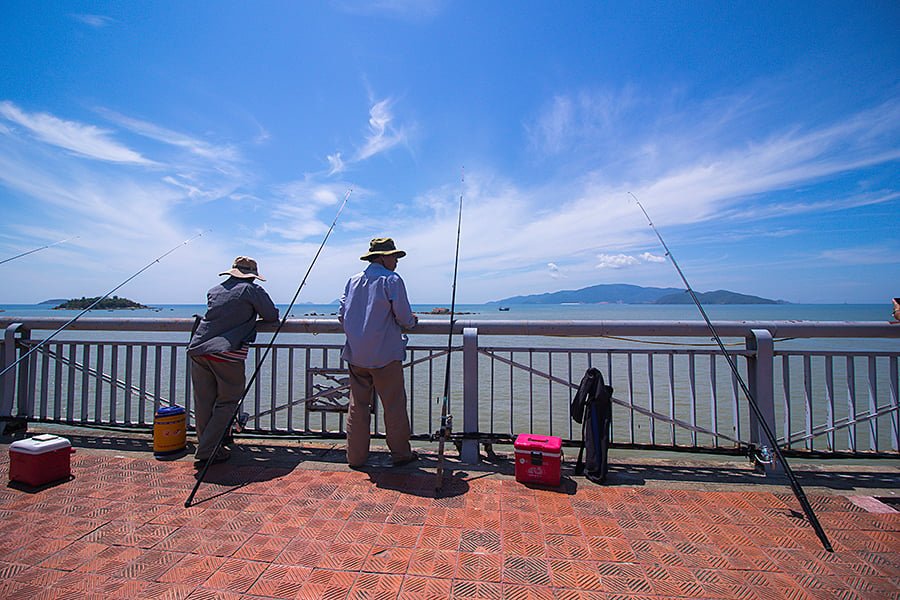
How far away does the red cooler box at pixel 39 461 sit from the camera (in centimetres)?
335

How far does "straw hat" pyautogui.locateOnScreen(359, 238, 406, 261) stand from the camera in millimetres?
3853

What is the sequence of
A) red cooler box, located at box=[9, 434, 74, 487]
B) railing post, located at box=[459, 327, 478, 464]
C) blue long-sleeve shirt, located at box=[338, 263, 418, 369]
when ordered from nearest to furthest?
red cooler box, located at box=[9, 434, 74, 487]
blue long-sleeve shirt, located at box=[338, 263, 418, 369]
railing post, located at box=[459, 327, 478, 464]

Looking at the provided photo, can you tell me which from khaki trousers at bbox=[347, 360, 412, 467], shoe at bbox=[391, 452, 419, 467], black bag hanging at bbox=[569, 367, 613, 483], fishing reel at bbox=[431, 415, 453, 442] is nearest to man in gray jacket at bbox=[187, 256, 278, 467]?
khaki trousers at bbox=[347, 360, 412, 467]

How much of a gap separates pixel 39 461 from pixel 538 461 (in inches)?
154

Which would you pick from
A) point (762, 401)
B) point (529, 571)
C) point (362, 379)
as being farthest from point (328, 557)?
point (762, 401)

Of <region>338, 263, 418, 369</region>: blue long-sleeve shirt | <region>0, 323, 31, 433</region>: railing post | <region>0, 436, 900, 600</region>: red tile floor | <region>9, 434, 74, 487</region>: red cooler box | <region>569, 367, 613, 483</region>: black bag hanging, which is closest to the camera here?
<region>0, 436, 900, 600</region>: red tile floor

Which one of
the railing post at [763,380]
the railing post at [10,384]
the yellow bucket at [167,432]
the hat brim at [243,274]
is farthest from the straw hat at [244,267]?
the railing post at [763,380]

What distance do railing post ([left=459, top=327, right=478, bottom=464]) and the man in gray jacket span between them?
76.0 inches

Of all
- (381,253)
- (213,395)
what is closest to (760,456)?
(381,253)

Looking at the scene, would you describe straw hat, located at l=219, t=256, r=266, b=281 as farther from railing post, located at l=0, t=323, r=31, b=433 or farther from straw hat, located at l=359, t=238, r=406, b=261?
railing post, located at l=0, t=323, r=31, b=433

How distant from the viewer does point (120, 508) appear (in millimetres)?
3051

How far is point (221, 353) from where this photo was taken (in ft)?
12.5

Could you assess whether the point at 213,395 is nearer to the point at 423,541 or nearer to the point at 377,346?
the point at 377,346

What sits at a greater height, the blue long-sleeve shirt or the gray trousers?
the blue long-sleeve shirt
